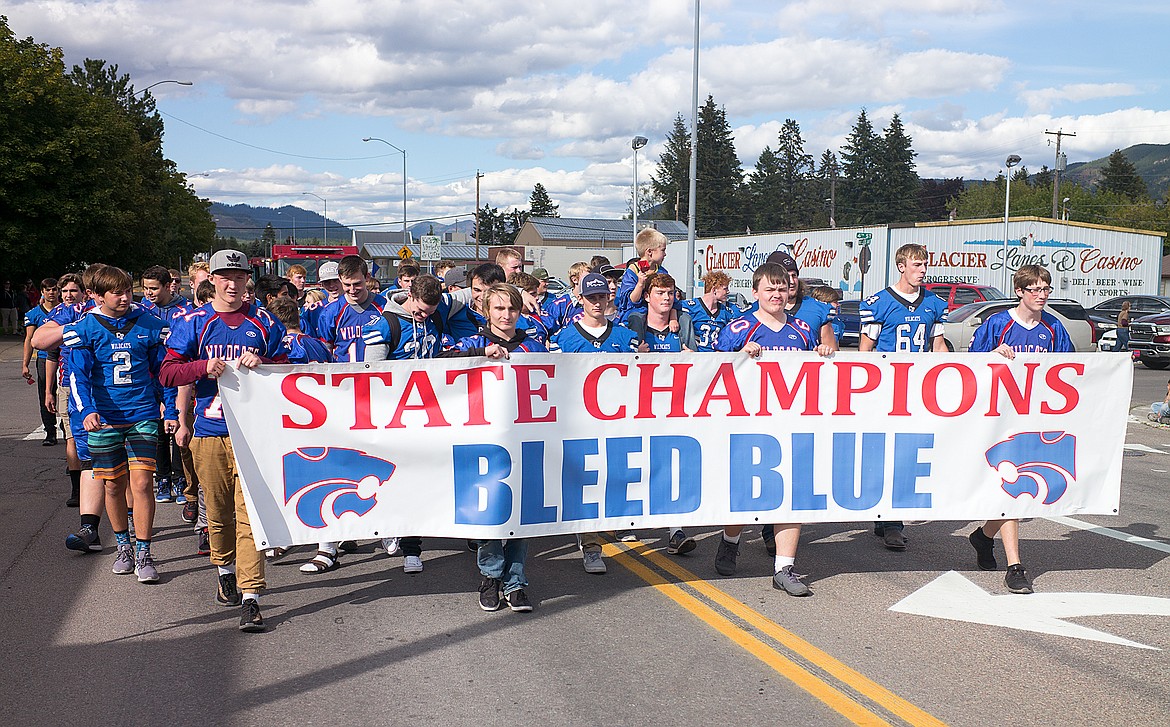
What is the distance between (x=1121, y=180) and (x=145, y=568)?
479 feet

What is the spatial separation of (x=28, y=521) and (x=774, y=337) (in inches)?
236

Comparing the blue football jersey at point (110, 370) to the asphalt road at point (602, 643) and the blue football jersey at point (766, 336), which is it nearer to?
the asphalt road at point (602, 643)

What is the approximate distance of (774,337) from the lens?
21.7 ft

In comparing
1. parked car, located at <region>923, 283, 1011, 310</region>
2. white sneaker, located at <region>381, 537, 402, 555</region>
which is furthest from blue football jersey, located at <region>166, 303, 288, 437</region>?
parked car, located at <region>923, 283, 1011, 310</region>

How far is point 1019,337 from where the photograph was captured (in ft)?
22.4

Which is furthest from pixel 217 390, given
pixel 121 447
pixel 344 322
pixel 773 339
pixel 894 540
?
pixel 894 540

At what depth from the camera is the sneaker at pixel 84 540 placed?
23.8 feet

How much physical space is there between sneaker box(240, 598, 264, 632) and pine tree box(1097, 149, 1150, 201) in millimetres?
143707

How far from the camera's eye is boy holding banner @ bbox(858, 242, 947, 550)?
761 cm

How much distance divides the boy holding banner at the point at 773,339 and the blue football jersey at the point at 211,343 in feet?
9.41

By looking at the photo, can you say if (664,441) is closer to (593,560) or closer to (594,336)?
(594,336)

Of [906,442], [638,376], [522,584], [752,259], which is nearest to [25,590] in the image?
[522,584]

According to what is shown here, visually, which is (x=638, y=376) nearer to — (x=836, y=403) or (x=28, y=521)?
(x=836, y=403)

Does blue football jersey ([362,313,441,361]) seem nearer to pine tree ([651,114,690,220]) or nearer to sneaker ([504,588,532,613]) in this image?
sneaker ([504,588,532,613])
